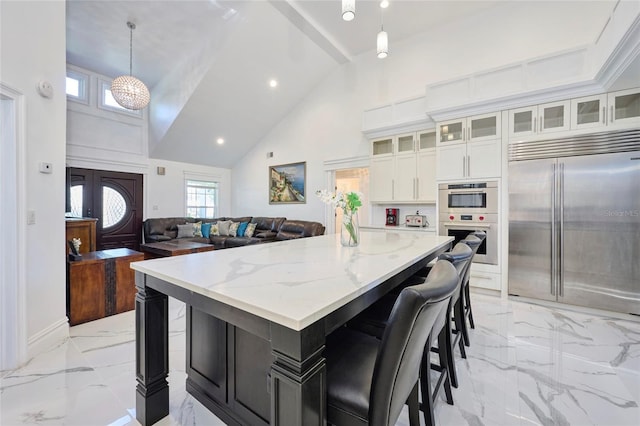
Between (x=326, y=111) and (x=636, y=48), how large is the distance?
464cm

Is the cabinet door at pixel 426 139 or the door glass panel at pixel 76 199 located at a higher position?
the cabinet door at pixel 426 139

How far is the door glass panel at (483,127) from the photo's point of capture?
3564 millimetres

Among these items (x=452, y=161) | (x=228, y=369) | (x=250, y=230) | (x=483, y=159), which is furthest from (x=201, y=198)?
(x=228, y=369)

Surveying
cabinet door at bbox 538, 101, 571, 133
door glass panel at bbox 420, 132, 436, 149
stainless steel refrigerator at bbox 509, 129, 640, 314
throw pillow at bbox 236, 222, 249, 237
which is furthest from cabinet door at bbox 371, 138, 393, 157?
throw pillow at bbox 236, 222, 249, 237

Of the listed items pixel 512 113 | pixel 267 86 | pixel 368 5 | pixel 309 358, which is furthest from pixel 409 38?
pixel 309 358

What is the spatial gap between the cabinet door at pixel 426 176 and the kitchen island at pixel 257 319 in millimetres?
2694

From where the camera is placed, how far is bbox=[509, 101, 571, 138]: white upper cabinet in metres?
3.16

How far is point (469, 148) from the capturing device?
145 inches

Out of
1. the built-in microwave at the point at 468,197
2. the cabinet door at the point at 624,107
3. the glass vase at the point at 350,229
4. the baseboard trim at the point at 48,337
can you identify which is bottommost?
the baseboard trim at the point at 48,337

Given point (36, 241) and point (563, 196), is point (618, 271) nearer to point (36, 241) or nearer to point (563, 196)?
point (563, 196)

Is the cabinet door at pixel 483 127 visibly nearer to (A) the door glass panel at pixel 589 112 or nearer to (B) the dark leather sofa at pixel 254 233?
(A) the door glass panel at pixel 589 112

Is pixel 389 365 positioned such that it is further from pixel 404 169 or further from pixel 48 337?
pixel 404 169

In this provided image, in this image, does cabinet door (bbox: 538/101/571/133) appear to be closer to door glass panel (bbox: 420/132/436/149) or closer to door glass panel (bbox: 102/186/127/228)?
door glass panel (bbox: 420/132/436/149)

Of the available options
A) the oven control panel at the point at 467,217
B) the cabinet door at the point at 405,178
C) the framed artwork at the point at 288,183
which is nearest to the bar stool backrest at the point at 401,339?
the oven control panel at the point at 467,217
